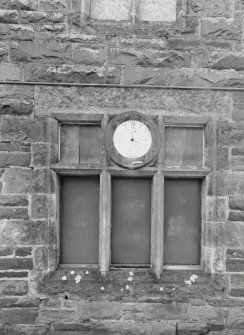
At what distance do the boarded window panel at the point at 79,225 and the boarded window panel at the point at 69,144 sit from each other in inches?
9.2

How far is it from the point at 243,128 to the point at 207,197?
81 cm

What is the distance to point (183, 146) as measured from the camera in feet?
13.2

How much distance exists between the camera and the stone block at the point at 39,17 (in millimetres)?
3857

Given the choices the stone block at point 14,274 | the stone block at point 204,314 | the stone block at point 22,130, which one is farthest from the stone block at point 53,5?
the stone block at point 204,314

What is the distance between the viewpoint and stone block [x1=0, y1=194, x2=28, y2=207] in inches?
150

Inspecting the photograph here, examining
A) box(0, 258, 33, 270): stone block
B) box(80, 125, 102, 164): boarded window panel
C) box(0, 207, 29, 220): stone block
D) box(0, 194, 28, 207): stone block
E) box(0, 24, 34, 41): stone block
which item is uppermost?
box(0, 24, 34, 41): stone block

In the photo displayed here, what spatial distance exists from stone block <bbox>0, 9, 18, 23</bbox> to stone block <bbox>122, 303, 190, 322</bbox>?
3.13 m

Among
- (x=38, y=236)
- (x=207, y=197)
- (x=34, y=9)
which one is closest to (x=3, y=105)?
(x=34, y=9)

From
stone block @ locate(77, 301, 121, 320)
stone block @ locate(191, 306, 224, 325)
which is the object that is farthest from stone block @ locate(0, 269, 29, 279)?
stone block @ locate(191, 306, 224, 325)

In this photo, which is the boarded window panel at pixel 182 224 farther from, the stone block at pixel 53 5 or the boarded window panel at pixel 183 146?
the stone block at pixel 53 5

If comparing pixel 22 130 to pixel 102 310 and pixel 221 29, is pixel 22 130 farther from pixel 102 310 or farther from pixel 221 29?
pixel 221 29

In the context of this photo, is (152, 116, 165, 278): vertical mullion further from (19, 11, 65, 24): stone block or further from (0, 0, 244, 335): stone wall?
(19, 11, 65, 24): stone block

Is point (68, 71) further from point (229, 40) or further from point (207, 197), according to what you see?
point (207, 197)

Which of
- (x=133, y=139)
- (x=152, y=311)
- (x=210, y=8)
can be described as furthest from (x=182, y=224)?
(x=210, y=8)
